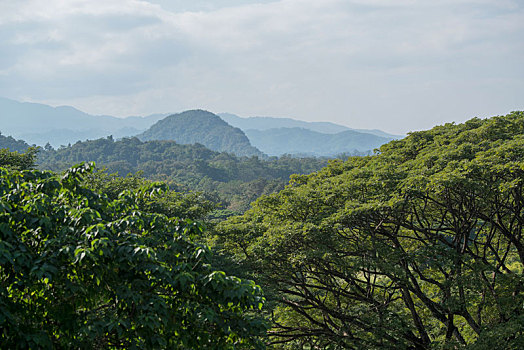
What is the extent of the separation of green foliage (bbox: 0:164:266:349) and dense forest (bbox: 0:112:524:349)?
15 mm

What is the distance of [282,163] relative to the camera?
381ft

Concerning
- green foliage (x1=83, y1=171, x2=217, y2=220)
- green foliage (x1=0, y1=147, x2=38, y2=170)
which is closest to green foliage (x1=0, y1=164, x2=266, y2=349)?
green foliage (x1=83, y1=171, x2=217, y2=220)

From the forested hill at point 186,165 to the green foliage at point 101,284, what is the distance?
207ft

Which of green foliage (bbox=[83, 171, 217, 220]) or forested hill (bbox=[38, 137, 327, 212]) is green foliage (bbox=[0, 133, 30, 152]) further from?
green foliage (bbox=[83, 171, 217, 220])

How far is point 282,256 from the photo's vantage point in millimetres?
8609

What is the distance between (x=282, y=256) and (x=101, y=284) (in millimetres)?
5314

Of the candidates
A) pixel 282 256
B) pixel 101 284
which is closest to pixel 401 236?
pixel 282 256

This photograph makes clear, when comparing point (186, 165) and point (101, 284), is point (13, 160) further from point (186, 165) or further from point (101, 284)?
point (186, 165)

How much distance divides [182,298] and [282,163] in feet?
369

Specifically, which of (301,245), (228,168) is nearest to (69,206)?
(301,245)

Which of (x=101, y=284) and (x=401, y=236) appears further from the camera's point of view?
(x=401, y=236)

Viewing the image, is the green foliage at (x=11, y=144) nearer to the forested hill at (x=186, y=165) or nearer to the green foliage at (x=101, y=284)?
the forested hill at (x=186, y=165)

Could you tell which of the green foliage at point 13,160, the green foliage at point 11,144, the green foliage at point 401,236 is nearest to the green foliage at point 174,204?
the green foliage at point 401,236

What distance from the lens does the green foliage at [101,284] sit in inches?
131
